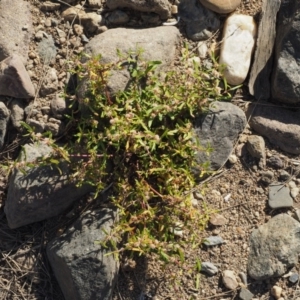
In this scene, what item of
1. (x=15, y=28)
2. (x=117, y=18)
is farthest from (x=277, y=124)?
(x=15, y=28)

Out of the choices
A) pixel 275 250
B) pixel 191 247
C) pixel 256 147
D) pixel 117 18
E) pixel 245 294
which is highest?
pixel 117 18

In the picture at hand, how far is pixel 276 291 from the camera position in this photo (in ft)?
13.7

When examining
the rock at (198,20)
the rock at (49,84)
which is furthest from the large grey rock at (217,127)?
the rock at (49,84)

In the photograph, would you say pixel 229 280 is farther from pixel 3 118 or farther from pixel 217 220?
pixel 3 118

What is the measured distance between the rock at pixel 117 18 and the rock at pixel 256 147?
52.4 inches

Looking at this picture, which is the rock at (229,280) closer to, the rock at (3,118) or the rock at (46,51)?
the rock at (3,118)

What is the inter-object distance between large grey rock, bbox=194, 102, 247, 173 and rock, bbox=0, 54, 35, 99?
129 centimetres

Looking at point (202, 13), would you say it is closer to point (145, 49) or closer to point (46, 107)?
point (145, 49)

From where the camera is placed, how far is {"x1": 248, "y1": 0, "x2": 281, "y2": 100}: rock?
4.27 metres

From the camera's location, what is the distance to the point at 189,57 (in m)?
4.26

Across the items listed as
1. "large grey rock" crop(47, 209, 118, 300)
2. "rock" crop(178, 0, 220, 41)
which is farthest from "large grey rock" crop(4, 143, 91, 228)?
"rock" crop(178, 0, 220, 41)

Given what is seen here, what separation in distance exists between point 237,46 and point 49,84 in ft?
4.78

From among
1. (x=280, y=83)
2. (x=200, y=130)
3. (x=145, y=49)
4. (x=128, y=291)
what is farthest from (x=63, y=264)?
(x=280, y=83)

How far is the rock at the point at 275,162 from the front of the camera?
428 cm
